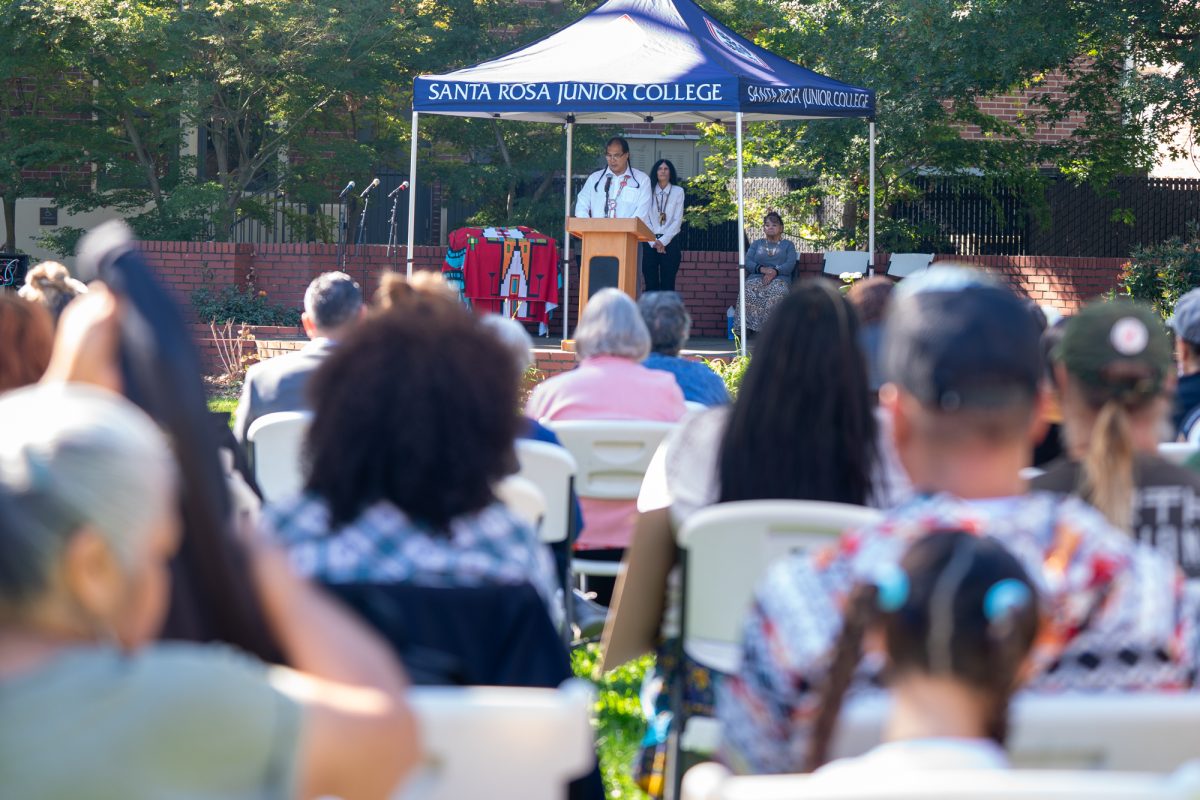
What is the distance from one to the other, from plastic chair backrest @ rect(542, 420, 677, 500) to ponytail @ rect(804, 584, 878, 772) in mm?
2843

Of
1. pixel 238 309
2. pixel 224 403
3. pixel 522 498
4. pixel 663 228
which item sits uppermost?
pixel 663 228

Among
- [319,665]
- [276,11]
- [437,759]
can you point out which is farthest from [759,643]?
[276,11]

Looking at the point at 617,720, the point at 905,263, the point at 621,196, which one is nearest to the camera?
the point at 617,720

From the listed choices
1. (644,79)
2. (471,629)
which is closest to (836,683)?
(471,629)

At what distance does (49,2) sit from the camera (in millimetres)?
14789

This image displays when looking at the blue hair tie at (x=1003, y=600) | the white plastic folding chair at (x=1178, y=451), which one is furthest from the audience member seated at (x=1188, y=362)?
the blue hair tie at (x=1003, y=600)

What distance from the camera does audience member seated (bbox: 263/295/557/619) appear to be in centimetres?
248

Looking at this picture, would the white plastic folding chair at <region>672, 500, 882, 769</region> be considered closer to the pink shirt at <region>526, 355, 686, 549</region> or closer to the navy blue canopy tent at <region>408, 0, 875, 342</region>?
the pink shirt at <region>526, 355, 686, 549</region>

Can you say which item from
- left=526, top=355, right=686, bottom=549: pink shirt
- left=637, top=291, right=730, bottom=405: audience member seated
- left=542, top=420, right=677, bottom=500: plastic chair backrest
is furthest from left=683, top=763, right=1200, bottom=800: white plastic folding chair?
left=637, top=291, right=730, bottom=405: audience member seated

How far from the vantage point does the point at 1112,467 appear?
273 cm

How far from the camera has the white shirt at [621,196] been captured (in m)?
13.0

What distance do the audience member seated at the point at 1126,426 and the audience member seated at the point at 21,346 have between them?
239 centimetres

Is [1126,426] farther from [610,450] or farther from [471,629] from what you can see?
[610,450]

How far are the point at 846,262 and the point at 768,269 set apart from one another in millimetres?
881
